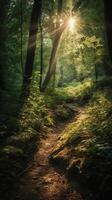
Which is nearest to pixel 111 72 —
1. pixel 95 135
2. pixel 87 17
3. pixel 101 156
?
pixel 87 17

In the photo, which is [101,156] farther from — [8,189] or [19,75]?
[19,75]

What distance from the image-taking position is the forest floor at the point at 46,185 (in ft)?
19.9

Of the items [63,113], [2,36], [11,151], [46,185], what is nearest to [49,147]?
[11,151]

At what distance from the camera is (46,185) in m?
6.69

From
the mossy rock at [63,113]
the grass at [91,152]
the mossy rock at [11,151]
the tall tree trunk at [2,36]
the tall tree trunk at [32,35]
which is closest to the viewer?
the grass at [91,152]

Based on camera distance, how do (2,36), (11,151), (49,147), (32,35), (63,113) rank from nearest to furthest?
(11,151), (49,147), (32,35), (63,113), (2,36)

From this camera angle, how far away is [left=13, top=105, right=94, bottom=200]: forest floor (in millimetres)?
6055

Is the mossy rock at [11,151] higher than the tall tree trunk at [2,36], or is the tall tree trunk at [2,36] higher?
the tall tree trunk at [2,36]

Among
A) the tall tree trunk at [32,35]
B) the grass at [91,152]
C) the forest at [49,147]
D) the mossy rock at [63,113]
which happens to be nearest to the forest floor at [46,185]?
the forest at [49,147]

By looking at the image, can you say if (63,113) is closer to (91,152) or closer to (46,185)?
(91,152)

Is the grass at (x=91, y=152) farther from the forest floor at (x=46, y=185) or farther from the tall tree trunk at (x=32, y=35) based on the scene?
the tall tree trunk at (x=32, y=35)

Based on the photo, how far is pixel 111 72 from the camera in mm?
25109

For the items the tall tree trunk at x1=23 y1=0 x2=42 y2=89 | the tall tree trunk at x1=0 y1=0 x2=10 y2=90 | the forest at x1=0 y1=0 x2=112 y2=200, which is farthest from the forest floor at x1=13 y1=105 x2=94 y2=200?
the tall tree trunk at x1=0 y1=0 x2=10 y2=90

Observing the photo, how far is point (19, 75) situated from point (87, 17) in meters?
7.08
